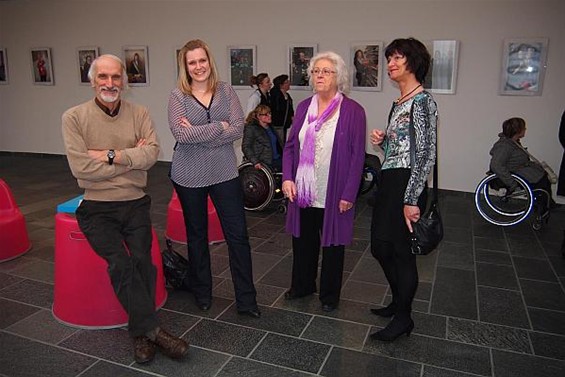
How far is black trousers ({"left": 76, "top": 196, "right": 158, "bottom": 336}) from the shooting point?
245cm

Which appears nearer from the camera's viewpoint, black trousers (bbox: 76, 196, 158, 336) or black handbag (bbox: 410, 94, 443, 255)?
black handbag (bbox: 410, 94, 443, 255)

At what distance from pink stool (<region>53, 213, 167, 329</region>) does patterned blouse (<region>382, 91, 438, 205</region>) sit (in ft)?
5.84

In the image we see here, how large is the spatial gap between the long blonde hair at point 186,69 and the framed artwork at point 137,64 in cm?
602

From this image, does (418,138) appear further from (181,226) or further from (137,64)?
(137,64)

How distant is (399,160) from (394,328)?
0.96 meters

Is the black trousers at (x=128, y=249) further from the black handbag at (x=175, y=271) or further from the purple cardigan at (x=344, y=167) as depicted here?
the purple cardigan at (x=344, y=167)

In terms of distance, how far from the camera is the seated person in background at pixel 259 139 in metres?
5.27

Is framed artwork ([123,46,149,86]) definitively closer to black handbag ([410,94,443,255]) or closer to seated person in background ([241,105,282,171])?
seated person in background ([241,105,282,171])

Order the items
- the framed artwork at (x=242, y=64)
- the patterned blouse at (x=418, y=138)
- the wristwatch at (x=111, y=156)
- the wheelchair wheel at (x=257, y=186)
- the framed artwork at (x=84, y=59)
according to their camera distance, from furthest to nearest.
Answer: the framed artwork at (x=84, y=59), the framed artwork at (x=242, y=64), the wheelchair wheel at (x=257, y=186), the wristwatch at (x=111, y=156), the patterned blouse at (x=418, y=138)

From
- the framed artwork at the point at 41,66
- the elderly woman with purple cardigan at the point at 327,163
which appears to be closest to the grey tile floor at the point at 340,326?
the elderly woman with purple cardigan at the point at 327,163

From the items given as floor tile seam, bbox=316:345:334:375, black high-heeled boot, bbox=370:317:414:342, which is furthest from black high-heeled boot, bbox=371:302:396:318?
floor tile seam, bbox=316:345:334:375

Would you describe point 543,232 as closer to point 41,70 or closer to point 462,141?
point 462,141

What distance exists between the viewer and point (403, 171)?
2395 millimetres

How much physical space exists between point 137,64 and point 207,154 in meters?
6.32
